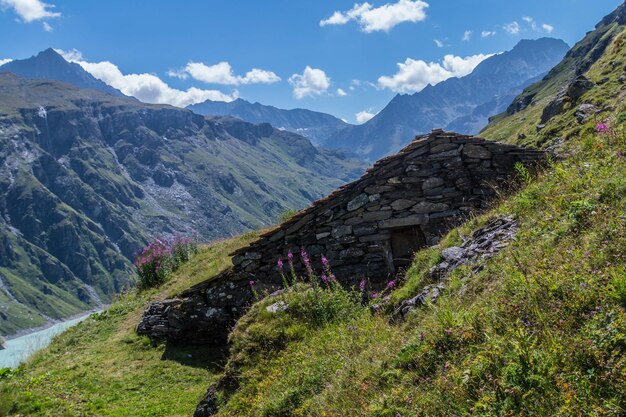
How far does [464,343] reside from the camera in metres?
5.02

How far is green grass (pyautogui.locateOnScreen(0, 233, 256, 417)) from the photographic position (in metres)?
10.9

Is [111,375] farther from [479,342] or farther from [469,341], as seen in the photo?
[479,342]

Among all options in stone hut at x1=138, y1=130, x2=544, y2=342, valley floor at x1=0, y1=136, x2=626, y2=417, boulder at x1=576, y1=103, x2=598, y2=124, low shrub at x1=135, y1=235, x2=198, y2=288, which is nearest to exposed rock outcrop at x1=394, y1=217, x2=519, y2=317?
valley floor at x1=0, y1=136, x2=626, y2=417

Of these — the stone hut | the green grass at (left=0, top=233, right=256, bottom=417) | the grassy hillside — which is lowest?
the green grass at (left=0, top=233, right=256, bottom=417)

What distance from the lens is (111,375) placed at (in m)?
13.1

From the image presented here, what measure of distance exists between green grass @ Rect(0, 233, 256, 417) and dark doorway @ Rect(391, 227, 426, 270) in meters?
5.93

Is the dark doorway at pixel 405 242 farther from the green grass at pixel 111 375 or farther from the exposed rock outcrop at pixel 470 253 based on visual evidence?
the green grass at pixel 111 375

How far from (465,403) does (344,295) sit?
5291mm

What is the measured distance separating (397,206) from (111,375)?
9476mm

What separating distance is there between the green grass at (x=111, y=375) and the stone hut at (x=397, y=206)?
3518mm

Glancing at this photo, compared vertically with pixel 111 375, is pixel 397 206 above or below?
above

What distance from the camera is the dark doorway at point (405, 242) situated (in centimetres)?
1343

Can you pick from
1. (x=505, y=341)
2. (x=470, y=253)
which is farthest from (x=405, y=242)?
(x=505, y=341)

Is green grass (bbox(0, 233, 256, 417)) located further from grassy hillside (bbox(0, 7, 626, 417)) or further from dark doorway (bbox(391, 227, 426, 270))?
dark doorway (bbox(391, 227, 426, 270))
